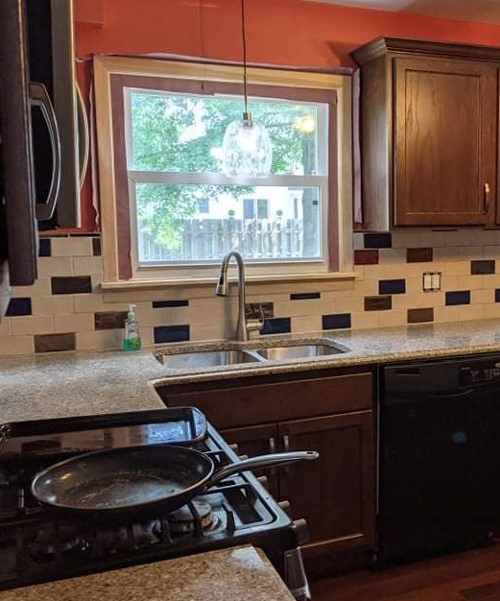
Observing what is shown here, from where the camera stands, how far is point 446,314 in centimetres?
316

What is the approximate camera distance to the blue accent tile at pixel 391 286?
3029mm

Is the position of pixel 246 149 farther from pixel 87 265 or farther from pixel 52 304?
pixel 52 304

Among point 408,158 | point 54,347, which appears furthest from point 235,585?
point 408,158

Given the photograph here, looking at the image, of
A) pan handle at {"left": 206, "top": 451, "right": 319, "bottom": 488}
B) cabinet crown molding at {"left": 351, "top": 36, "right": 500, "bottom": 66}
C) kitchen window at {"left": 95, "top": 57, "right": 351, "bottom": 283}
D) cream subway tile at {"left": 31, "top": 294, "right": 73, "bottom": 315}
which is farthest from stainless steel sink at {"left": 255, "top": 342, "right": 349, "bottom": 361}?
pan handle at {"left": 206, "top": 451, "right": 319, "bottom": 488}

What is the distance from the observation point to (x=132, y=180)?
8.75 feet

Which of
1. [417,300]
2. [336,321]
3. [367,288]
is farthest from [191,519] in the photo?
[417,300]

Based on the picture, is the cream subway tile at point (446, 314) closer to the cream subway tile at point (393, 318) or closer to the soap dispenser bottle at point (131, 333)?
the cream subway tile at point (393, 318)

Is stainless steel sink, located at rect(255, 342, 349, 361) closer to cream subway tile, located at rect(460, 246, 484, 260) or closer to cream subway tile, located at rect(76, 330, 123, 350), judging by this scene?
cream subway tile, located at rect(76, 330, 123, 350)

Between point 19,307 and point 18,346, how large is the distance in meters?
0.17

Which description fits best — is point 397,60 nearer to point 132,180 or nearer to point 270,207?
point 270,207

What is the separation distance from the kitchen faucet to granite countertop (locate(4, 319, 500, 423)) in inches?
2.9

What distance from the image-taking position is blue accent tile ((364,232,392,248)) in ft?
9.79

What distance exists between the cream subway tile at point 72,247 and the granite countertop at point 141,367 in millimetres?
436

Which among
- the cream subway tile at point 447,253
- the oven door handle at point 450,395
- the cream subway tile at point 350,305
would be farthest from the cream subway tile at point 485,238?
the oven door handle at point 450,395
